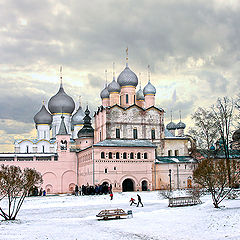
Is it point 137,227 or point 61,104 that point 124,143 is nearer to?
point 61,104

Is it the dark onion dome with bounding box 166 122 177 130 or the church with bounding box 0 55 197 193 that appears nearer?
the church with bounding box 0 55 197 193

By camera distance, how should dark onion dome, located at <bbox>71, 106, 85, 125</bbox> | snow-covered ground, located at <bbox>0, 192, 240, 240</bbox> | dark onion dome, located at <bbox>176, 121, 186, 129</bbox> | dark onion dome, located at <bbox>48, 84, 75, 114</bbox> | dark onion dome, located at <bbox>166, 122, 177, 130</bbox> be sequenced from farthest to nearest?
dark onion dome, located at <bbox>166, 122, 177, 130</bbox> < dark onion dome, located at <bbox>176, 121, 186, 129</bbox> < dark onion dome, located at <bbox>71, 106, 85, 125</bbox> < dark onion dome, located at <bbox>48, 84, 75, 114</bbox> < snow-covered ground, located at <bbox>0, 192, 240, 240</bbox>

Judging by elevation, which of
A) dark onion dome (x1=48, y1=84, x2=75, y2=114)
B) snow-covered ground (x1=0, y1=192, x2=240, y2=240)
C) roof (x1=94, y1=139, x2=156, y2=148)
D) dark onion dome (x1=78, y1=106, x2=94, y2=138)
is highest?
dark onion dome (x1=48, y1=84, x2=75, y2=114)

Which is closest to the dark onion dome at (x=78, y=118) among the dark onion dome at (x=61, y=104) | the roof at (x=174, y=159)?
the dark onion dome at (x=61, y=104)

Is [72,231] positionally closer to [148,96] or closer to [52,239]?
[52,239]

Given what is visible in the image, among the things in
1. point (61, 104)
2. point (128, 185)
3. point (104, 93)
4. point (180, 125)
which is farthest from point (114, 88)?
point (180, 125)

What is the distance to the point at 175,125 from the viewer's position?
67.8m

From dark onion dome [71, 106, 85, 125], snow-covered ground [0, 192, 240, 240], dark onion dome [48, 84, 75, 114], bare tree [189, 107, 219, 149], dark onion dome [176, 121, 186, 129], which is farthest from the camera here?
dark onion dome [176, 121, 186, 129]

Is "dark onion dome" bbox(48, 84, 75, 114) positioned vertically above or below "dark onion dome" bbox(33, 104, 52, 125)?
above

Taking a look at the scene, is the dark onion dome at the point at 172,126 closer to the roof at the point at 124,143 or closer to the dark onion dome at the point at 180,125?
the dark onion dome at the point at 180,125

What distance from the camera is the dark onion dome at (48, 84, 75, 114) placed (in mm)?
61875

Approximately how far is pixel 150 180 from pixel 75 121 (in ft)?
79.9

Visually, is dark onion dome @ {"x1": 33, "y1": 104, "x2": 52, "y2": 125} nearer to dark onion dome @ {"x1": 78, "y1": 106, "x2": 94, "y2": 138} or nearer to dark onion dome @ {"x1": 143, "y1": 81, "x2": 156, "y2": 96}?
dark onion dome @ {"x1": 78, "y1": 106, "x2": 94, "y2": 138}

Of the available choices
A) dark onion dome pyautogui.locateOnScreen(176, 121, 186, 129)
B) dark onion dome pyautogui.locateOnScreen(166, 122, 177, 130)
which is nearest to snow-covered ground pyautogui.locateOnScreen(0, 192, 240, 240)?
dark onion dome pyautogui.locateOnScreen(176, 121, 186, 129)
